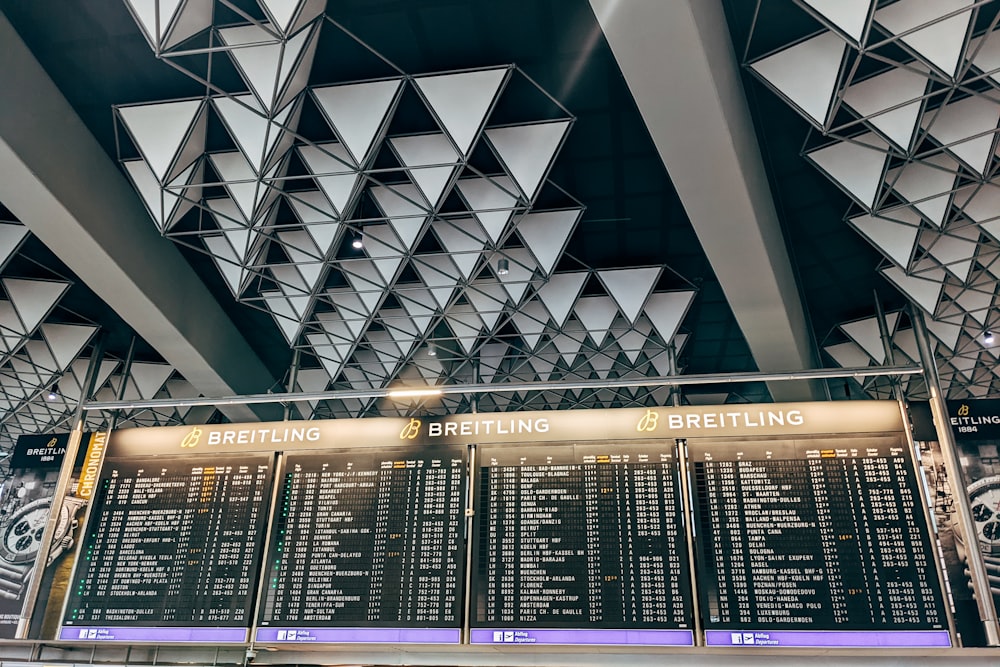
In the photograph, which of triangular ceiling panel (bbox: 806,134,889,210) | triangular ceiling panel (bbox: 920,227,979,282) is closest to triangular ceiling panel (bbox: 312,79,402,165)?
triangular ceiling panel (bbox: 806,134,889,210)

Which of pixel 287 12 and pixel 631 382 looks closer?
pixel 287 12

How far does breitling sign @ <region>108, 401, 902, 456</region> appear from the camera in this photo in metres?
8.08

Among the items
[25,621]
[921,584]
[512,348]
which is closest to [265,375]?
[512,348]

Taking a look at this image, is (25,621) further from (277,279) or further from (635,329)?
(635,329)

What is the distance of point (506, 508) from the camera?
8234 millimetres

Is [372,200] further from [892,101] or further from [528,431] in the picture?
[892,101]

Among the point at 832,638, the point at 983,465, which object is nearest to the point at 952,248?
the point at 983,465

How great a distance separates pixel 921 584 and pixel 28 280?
12188 mm

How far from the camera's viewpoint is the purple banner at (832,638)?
6918 millimetres

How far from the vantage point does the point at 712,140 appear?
6574 millimetres

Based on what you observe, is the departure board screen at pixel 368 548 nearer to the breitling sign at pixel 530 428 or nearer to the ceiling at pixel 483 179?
the breitling sign at pixel 530 428

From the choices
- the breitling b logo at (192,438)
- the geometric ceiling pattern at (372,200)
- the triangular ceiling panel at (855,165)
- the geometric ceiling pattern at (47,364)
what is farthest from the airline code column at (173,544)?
the triangular ceiling panel at (855,165)

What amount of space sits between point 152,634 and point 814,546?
7187 mm

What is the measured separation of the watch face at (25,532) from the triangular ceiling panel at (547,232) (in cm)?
1238
